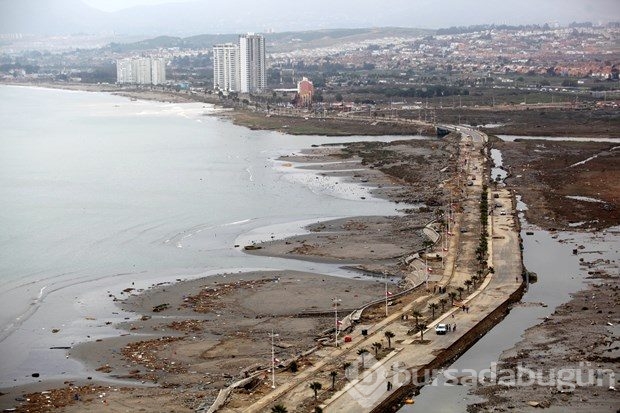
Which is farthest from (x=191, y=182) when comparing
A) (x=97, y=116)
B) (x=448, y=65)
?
(x=448, y=65)

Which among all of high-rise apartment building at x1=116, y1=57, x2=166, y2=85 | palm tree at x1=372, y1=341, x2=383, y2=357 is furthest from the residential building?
palm tree at x1=372, y1=341, x2=383, y2=357

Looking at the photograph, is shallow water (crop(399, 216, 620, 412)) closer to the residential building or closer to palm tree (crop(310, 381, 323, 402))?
palm tree (crop(310, 381, 323, 402))

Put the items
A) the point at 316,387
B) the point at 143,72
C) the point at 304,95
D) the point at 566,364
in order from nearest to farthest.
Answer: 1. the point at 316,387
2. the point at 566,364
3. the point at 304,95
4. the point at 143,72

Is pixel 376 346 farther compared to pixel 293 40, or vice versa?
pixel 293 40

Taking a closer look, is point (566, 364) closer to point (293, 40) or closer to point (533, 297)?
point (533, 297)

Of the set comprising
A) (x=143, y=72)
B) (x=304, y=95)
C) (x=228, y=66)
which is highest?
(x=228, y=66)

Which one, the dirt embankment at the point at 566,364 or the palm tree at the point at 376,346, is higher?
the palm tree at the point at 376,346

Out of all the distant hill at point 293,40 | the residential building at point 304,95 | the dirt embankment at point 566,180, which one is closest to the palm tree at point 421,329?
the dirt embankment at point 566,180

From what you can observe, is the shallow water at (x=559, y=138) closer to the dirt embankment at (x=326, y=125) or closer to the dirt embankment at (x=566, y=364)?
the dirt embankment at (x=326, y=125)

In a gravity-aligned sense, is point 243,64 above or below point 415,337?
above

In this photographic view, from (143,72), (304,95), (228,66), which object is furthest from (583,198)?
(143,72)
